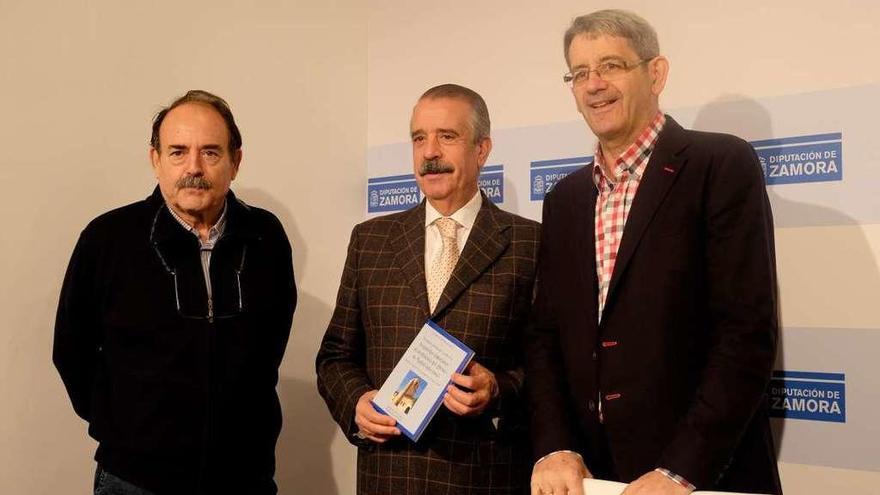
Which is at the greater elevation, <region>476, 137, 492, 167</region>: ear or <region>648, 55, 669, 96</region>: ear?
<region>648, 55, 669, 96</region>: ear

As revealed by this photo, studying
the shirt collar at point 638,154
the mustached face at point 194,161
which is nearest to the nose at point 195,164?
the mustached face at point 194,161

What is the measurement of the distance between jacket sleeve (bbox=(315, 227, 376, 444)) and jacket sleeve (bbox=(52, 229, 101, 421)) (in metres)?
0.75

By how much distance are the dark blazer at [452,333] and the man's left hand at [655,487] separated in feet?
2.04

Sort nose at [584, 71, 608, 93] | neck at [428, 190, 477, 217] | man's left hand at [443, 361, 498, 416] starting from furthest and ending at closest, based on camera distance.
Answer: neck at [428, 190, 477, 217]
man's left hand at [443, 361, 498, 416]
nose at [584, 71, 608, 93]

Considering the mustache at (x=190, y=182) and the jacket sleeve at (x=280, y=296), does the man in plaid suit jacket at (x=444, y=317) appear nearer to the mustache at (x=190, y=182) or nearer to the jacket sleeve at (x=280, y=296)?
the jacket sleeve at (x=280, y=296)

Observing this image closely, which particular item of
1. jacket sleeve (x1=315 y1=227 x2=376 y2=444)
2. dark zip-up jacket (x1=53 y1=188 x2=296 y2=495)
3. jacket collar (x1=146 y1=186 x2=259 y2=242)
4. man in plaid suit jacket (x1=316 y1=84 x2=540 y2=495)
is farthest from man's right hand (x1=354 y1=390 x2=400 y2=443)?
jacket collar (x1=146 y1=186 x2=259 y2=242)

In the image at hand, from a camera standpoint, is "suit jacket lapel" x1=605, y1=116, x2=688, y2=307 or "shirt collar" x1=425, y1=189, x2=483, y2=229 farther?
"shirt collar" x1=425, y1=189, x2=483, y2=229

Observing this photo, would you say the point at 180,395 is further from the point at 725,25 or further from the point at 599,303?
the point at 725,25

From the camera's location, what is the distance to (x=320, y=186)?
14.8ft

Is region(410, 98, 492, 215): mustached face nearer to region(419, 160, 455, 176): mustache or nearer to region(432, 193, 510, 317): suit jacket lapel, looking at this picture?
region(419, 160, 455, 176): mustache

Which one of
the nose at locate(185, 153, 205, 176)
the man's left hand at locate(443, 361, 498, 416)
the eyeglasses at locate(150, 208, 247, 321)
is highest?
the nose at locate(185, 153, 205, 176)

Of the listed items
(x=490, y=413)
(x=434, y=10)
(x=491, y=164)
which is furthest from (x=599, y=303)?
(x=434, y=10)

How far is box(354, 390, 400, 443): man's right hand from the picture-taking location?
8.20 ft

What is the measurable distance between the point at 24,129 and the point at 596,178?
2.14 meters
